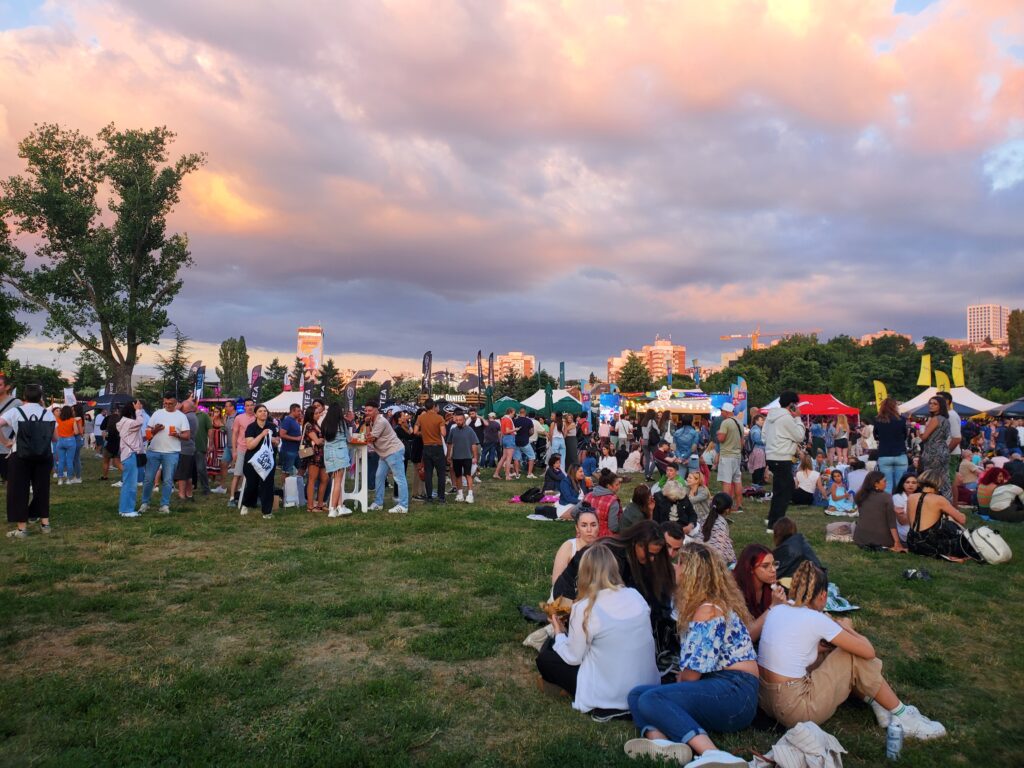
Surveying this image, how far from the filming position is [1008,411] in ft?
86.8

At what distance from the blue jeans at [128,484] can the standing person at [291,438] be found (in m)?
2.57

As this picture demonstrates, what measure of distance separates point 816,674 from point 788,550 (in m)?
1.97

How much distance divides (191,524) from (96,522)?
1333 mm

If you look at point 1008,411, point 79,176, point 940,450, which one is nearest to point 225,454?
point 940,450

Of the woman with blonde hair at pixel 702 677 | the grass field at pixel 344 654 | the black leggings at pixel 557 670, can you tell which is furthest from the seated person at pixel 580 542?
the woman with blonde hair at pixel 702 677

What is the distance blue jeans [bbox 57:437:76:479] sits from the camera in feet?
45.6

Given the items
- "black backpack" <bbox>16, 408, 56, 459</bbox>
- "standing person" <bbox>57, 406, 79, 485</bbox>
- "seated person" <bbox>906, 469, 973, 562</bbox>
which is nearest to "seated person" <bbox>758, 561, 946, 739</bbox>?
"seated person" <bbox>906, 469, 973, 562</bbox>

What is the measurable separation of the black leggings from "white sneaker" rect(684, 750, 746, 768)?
1.01 m

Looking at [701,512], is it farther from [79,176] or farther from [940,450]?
[79,176]

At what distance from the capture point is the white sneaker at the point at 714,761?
9.86ft

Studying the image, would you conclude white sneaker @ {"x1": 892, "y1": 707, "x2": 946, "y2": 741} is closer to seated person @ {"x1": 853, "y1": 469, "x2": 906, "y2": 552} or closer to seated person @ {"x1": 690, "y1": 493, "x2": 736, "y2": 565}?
seated person @ {"x1": 690, "y1": 493, "x2": 736, "y2": 565}

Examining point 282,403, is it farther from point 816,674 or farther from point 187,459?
point 816,674

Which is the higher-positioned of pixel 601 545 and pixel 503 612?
pixel 601 545

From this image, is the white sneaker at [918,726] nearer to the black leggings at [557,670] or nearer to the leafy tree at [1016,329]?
the black leggings at [557,670]
